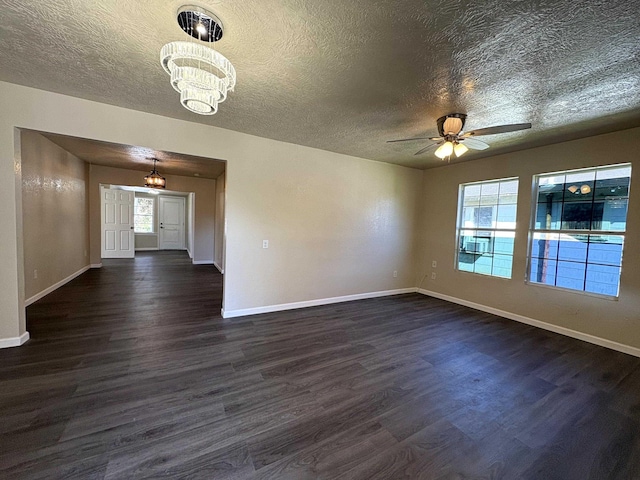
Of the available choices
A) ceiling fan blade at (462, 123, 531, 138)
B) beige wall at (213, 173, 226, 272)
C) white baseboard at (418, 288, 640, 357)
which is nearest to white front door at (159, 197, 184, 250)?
beige wall at (213, 173, 226, 272)

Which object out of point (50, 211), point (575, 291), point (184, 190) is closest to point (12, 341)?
point (50, 211)

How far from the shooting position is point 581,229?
3.30 meters

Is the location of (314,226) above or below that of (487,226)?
below

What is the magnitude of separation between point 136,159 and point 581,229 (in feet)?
24.9

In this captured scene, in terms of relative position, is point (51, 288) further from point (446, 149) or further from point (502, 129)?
point (502, 129)

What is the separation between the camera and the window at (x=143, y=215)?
9777 millimetres

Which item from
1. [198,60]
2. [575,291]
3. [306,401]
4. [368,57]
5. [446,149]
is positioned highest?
[368,57]

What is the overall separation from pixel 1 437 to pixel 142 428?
0.76m

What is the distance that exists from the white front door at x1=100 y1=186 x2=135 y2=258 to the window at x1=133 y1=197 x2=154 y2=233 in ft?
7.24

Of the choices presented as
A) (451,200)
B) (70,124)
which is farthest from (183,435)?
(451,200)

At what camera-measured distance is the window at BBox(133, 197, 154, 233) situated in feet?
32.1

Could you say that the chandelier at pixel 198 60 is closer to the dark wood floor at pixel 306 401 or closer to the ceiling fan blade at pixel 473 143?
the dark wood floor at pixel 306 401

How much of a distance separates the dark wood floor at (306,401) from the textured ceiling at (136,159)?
2682 millimetres

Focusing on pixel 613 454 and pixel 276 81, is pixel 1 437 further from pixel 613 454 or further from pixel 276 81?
pixel 613 454
